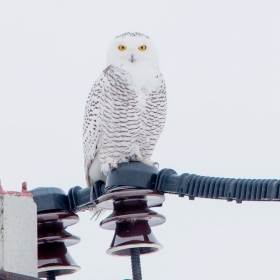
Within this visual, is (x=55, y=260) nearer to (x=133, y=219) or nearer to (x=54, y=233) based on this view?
(x=54, y=233)

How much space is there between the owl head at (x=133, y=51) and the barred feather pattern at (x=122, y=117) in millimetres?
130

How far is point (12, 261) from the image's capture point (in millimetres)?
4621

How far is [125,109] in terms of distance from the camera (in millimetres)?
8250

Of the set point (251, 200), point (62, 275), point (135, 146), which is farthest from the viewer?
point (135, 146)

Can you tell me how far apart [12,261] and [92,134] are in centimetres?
395

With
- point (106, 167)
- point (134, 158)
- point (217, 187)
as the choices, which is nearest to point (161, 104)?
point (134, 158)

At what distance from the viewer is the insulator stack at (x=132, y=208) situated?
5336mm

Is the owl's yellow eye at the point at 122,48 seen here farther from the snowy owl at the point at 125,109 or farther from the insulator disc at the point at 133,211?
the insulator disc at the point at 133,211

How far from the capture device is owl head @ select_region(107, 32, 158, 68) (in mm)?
8523

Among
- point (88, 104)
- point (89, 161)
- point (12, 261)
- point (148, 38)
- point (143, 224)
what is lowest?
point (12, 261)

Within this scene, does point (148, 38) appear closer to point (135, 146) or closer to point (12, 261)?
point (135, 146)

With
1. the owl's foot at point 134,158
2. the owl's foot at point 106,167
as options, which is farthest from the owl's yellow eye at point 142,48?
the owl's foot at point 106,167

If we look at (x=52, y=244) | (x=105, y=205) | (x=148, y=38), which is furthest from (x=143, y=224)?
(x=148, y=38)

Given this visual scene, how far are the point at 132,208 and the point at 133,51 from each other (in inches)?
134
